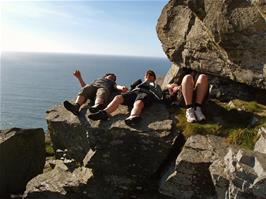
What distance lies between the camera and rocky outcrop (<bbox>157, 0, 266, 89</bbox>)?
1373 cm

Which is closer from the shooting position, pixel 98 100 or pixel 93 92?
pixel 98 100

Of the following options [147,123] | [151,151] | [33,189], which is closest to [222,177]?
[151,151]

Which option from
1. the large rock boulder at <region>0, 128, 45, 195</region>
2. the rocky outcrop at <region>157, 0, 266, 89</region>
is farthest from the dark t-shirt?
the large rock boulder at <region>0, 128, 45, 195</region>

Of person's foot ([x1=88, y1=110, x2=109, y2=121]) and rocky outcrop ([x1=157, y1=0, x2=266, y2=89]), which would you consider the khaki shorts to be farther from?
rocky outcrop ([x1=157, y1=0, x2=266, y2=89])

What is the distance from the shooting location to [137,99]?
48.2 feet

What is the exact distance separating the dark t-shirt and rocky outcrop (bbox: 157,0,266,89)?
10.1ft

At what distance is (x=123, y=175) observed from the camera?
13625 mm

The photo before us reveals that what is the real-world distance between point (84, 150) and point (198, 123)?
517cm

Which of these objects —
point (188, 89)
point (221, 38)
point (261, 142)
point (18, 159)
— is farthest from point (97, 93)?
point (261, 142)

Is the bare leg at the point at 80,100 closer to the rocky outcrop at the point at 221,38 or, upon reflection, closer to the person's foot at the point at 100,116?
the person's foot at the point at 100,116

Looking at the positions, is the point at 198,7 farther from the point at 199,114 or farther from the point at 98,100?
the point at 98,100

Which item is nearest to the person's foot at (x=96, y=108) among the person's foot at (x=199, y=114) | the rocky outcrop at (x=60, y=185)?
the rocky outcrop at (x=60, y=185)

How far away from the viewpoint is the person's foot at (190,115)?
13633 millimetres

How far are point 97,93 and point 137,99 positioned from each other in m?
2.19
